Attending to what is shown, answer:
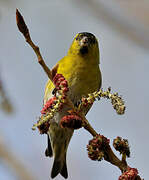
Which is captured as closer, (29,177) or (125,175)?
(125,175)

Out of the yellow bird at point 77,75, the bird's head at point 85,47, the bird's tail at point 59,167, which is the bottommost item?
the bird's tail at point 59,167

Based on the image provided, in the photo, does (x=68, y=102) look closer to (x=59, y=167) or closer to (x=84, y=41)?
(x=84, y=41)

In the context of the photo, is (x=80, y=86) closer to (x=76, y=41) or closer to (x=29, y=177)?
(x=76, y=41)

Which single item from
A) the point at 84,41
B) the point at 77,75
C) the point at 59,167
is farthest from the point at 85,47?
the point at 59,167

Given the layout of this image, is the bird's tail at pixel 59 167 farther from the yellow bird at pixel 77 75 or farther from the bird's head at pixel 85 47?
the bird's head at pixel 85 47

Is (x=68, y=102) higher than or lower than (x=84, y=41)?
lower

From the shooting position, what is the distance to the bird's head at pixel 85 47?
328 centimetres

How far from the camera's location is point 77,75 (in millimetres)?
3191

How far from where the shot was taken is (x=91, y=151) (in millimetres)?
1638

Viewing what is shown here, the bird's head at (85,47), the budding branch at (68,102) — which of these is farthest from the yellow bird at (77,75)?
the budding branch at (68,102)

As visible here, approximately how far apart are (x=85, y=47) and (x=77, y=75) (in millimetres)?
313

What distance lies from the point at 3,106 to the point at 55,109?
1123 mm

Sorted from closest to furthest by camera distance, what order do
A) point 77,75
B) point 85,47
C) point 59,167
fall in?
point 77,75 < point 85,47 < point 59,167

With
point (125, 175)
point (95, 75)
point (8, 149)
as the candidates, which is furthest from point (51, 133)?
point (125, 175)
